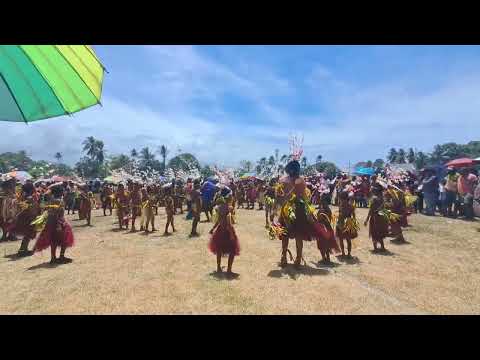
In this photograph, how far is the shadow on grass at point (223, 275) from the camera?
700 centimetres

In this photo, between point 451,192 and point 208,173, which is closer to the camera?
point 451,192

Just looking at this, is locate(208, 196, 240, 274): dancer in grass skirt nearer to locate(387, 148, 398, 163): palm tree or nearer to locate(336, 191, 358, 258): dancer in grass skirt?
locate(336, 191, 358, 258): dancer in grass skirt

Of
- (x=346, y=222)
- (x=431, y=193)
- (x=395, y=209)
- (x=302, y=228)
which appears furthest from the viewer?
(x=431, y=193)

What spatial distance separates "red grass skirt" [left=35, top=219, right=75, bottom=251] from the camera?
26.7ft

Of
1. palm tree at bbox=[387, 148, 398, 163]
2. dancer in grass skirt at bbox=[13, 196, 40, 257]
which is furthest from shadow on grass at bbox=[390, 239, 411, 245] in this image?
palm tree at bbox=[387, 148, 398, 163]

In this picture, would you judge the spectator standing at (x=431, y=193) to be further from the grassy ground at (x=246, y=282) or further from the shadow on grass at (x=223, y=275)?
the shadow on grass at (x=223, y=275)

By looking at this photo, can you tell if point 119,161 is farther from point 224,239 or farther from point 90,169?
point 224,239

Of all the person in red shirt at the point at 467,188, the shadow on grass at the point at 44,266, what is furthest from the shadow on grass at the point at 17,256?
the person in red shirt at the point at 467,188

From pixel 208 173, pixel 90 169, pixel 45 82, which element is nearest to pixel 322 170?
pixel 208 173

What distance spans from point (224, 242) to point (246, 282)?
999 millimetres

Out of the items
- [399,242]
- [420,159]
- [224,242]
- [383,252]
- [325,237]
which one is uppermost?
[420,159]

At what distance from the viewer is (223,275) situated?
7.22m

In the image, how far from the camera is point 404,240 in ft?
35.3
